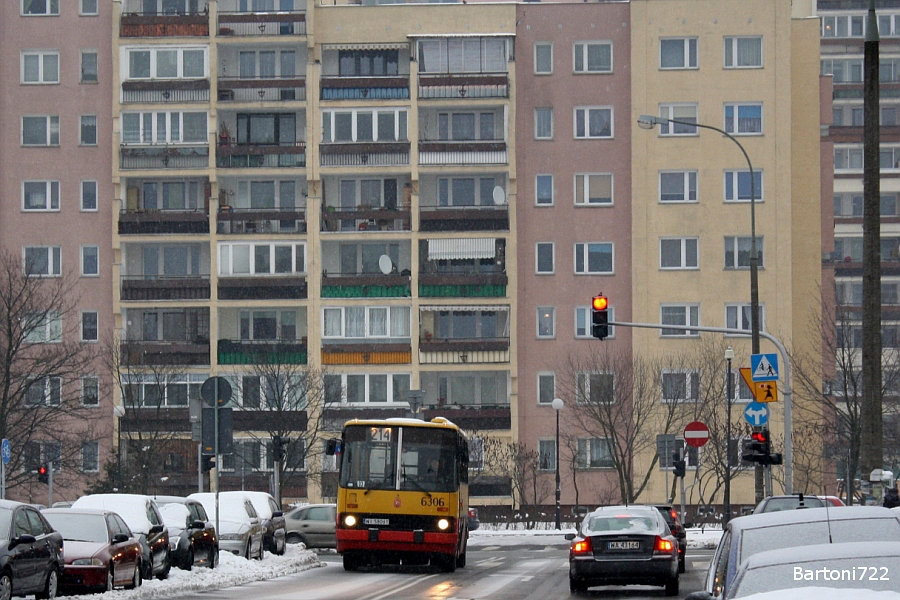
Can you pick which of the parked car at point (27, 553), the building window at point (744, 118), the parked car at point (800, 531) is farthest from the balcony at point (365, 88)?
the parked car at point (800, 531)

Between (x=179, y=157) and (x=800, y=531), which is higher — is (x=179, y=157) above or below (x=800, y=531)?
above

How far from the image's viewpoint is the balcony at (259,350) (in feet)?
221

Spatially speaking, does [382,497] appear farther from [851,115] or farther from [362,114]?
[851,115]

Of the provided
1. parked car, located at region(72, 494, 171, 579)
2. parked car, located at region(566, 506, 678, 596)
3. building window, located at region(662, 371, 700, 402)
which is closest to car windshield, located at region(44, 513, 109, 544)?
parked car, located at region(72, 494, 171, 579)

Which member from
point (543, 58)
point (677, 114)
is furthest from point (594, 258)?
point (543, 58)

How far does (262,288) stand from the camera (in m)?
67.9

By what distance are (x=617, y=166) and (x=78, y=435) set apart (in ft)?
88.6

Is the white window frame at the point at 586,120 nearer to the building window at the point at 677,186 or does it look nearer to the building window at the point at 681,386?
the building window at the point at 677,186

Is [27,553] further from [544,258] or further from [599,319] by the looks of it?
[544,258]

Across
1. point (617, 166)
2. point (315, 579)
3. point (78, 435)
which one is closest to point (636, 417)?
point (617, 166)

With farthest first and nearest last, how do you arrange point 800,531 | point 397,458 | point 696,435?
point 696,435 → point 397,458 → point 800,531

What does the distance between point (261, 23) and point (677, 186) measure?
20666 mm

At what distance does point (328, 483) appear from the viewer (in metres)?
65.0

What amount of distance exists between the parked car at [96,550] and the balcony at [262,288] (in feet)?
147
